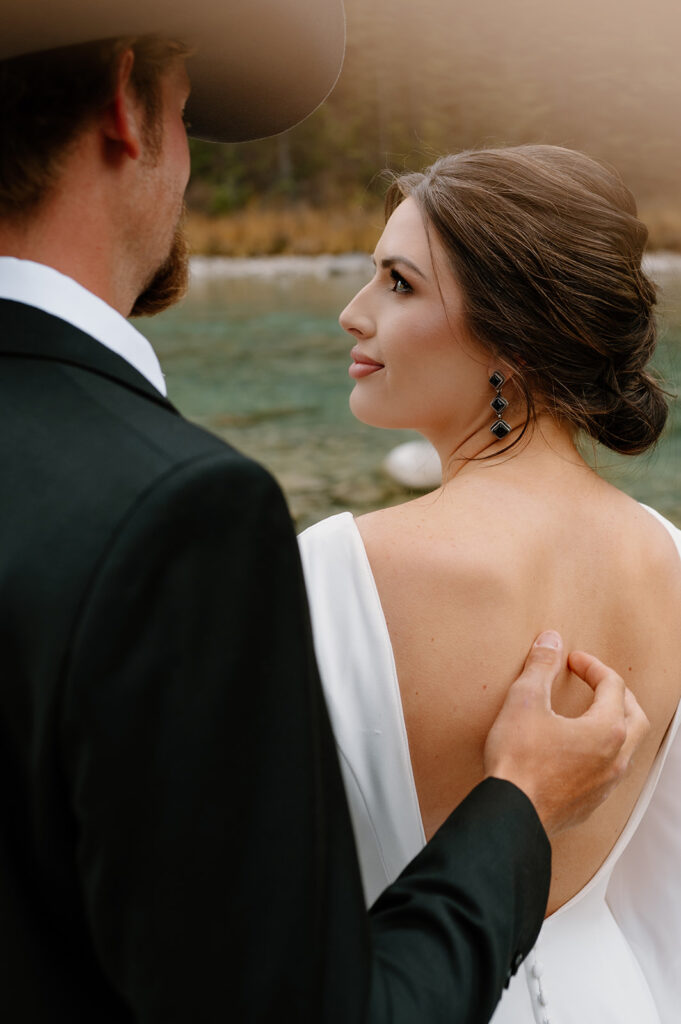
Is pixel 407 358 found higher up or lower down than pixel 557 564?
higher up

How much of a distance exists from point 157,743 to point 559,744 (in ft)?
1.95

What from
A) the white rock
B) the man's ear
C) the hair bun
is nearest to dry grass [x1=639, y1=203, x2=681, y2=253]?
the white rock

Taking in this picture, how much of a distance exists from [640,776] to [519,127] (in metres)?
24.0

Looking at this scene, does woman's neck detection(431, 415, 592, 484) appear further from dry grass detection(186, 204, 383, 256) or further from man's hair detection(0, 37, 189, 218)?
dry grass detection(186, 204, 383, 256)

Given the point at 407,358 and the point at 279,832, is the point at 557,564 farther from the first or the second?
the point at 279,832

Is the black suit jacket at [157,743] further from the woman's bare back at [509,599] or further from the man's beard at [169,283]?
the woman's bare back at [509,599]

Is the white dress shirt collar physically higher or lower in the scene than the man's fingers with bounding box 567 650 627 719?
higher

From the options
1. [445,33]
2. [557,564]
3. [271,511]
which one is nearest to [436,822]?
[557,564]

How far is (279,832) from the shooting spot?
→ 67 cm

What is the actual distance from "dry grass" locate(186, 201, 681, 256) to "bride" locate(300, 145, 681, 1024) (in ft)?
70.9

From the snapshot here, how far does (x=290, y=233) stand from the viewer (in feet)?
82.4

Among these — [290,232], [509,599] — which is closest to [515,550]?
[509,599]

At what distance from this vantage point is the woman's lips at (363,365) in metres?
1.72

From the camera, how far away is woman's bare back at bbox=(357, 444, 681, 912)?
1360 millimetres
